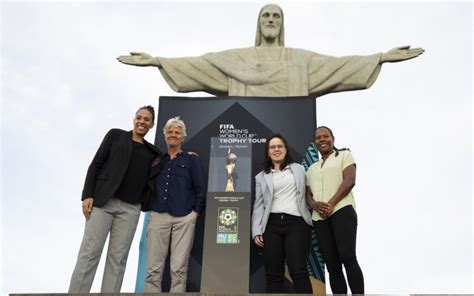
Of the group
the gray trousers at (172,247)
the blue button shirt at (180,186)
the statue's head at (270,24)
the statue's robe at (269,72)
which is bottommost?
the gray trousers at (172,247)

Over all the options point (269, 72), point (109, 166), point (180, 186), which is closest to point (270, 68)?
point (269, 72)

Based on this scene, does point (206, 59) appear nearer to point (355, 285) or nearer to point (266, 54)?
point (266, 54)

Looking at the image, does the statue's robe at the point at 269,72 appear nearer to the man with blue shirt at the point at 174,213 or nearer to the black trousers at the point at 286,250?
the man with blue shirt at the point at 174,213

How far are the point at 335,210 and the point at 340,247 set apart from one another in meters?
0.41

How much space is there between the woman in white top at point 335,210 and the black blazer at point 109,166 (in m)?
1.81

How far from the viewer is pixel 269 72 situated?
889 centimetres

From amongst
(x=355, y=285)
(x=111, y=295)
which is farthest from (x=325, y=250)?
(x=111, y=295)

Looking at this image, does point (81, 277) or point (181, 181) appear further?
point (181, 181)

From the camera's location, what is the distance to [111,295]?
17.5 feet

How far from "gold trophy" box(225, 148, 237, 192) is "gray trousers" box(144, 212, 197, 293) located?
59 cm

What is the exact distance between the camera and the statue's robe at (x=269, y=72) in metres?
8.81

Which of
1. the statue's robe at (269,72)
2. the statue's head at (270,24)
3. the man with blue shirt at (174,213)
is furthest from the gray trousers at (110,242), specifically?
the statue's head at (270,24)

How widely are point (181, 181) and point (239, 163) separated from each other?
32.2 inches

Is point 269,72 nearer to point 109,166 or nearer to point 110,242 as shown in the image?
point 109,166
